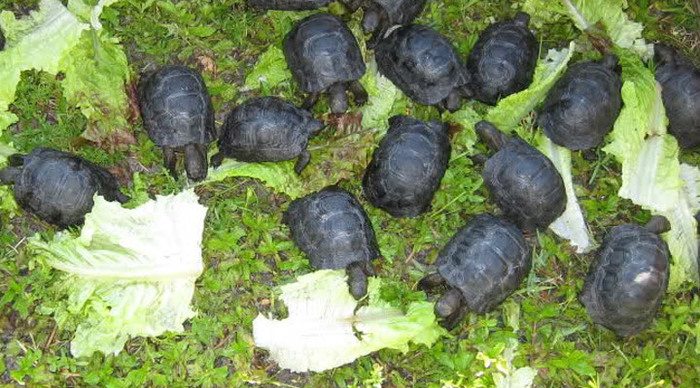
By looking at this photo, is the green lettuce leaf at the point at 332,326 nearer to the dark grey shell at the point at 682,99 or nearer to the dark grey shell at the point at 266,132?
the dark grey shell at the point at 266,132

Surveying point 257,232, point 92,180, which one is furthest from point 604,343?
point 92,180

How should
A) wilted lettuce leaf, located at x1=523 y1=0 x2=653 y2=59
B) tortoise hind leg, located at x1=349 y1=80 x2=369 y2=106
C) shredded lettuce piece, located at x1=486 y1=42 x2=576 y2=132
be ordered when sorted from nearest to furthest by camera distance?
shredded lettuce piece, located at x1=486 y1=42 x2=576 y2=132
tortoise hind leg, located at x1=349 y1=80 x2=369 y2=106
wilted lettuce leaf, located at x1=523 y1=0 x2=653 y2=59

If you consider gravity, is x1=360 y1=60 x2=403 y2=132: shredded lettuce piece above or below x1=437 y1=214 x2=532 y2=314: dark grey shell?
above

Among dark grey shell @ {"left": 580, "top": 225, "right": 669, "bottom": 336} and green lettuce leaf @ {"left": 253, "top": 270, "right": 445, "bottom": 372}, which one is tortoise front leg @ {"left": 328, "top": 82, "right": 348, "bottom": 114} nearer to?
green lettuce leaf @ {"left": 253, "top": 270, "right": 445, "bottom": 372}

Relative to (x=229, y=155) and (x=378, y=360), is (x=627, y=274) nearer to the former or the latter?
(x=378, y=360)

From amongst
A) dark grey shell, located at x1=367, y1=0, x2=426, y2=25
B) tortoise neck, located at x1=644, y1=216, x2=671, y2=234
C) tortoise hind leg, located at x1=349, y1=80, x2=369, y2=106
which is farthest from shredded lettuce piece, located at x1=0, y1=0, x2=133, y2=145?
tortoise neck, located at x1=644, y1=216, x2=671, y2=234
